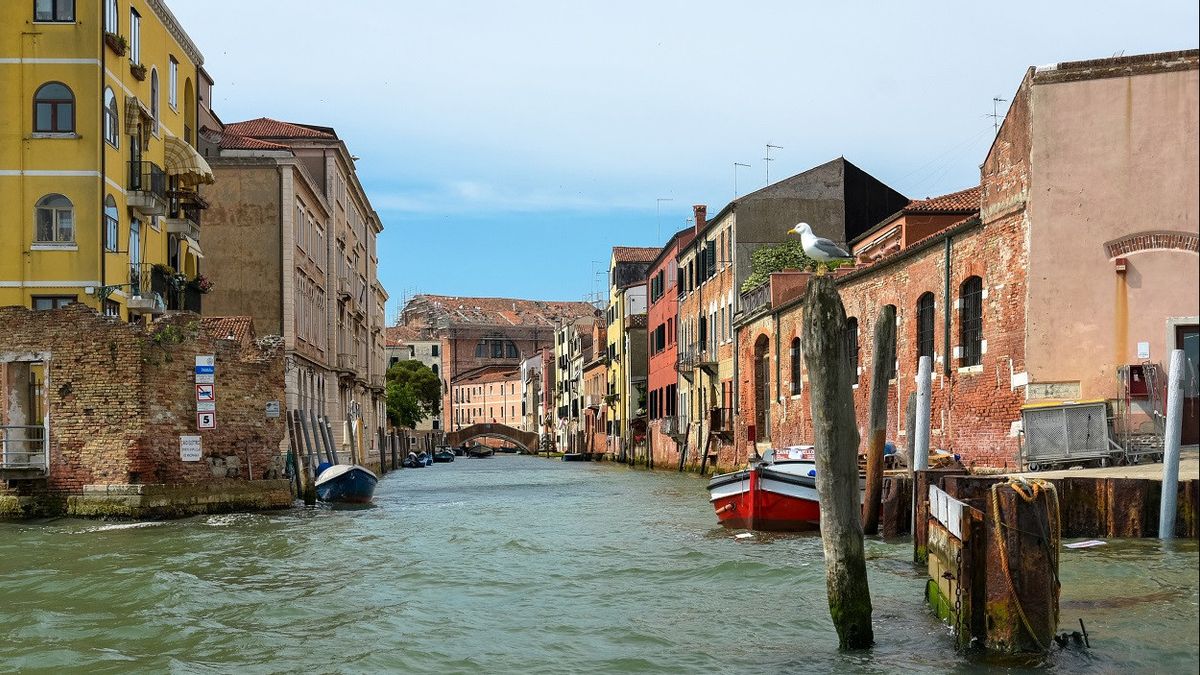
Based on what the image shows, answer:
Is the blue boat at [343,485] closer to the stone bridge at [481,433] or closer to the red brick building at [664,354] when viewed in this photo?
the red brick building at [664,354]

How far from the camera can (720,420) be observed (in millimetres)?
35969

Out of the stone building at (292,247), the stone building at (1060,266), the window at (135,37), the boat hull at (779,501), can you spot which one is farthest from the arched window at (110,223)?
the stone building at (1060,266)

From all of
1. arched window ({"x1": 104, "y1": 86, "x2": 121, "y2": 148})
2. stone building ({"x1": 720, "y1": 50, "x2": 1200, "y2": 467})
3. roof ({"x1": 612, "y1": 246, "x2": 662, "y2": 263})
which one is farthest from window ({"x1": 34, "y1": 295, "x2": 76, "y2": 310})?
roof ({"x1": 612, "y1": 246, "x2": 662, "y2": 263})

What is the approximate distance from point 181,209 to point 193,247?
6.68 feet

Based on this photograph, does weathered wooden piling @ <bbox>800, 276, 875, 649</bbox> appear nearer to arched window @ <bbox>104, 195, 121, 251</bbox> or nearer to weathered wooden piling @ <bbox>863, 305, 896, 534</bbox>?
weathered wooden piling @ <bbox>863, 305, 896, 534</bbox>

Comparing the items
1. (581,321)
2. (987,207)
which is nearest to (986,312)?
(987,207)

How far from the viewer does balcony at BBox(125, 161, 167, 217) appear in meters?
23.2

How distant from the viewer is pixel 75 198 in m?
21.4

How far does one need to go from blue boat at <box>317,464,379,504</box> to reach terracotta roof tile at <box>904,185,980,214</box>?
12.4 meters

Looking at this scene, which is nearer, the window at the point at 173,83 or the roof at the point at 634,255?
the window at the point at 173,83

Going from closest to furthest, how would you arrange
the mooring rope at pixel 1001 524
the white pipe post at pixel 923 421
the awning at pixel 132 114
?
1. the mooring rope at pixel 1001 524
2. the white pipe post at pixel 923 421
3. the awning at pixel 132 114

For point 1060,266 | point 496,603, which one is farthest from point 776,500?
point 496,603

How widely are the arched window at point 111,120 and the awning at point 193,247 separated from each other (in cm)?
480

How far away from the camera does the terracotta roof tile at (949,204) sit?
25391mm
